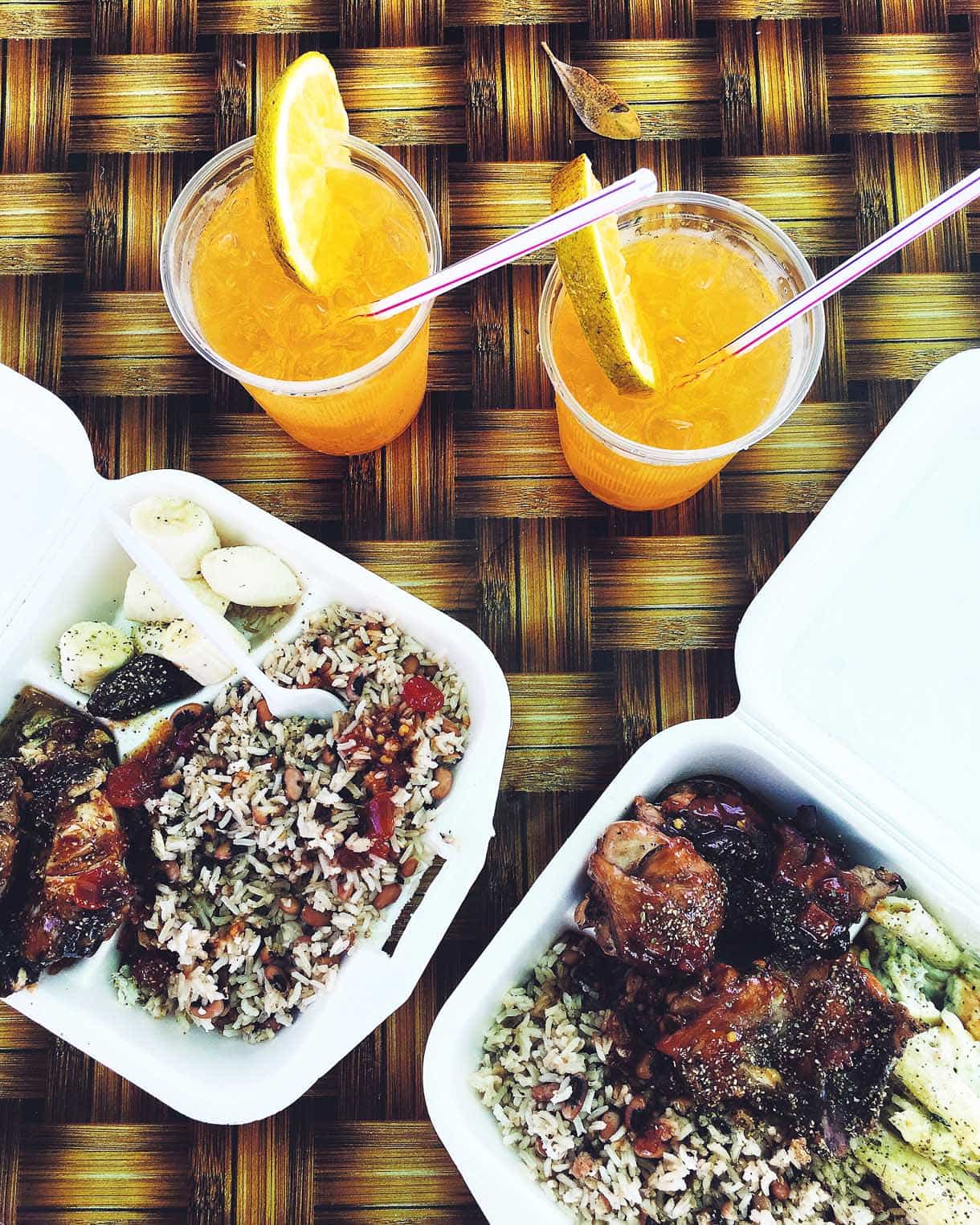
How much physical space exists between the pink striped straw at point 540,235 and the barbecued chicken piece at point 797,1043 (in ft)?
4.24

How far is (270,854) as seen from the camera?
5.87ft

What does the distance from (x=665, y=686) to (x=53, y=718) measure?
1299 millimetres

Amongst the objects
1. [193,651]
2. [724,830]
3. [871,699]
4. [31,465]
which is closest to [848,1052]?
[724,830]

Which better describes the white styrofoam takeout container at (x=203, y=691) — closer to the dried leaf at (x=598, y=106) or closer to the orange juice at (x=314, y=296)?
the orange juice at (x=314, y=296)

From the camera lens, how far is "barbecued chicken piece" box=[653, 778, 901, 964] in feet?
5.68

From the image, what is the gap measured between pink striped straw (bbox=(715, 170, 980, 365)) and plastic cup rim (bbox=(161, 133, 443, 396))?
600 mm

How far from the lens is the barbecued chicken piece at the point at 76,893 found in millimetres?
1694

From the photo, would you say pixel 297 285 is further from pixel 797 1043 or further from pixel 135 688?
pixel 797 1043

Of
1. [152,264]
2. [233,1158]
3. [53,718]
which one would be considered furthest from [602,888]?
[152,264]

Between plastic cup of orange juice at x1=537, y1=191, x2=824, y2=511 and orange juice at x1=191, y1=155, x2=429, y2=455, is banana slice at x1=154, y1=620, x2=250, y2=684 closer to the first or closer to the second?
orange juice at x1=191, y1=155, x2=429, y2=455

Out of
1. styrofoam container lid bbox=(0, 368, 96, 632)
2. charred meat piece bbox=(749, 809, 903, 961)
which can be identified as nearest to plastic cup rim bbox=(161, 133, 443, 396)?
styrofoam container lid bbox=(0, 368, 96, 632)

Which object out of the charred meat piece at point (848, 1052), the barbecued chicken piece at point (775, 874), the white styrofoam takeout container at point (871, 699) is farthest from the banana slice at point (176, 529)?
the charred meat piece at point (848, 1052)

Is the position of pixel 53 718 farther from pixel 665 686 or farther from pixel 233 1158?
pixel 665 686

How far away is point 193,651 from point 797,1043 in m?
1.35
